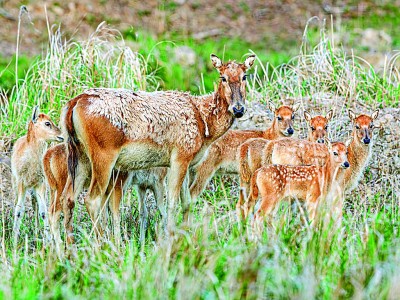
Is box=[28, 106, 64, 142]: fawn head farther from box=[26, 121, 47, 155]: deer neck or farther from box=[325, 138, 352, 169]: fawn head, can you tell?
box=[325, 138, 352, 169]: fawn head

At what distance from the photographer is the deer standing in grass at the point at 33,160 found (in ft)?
38.0

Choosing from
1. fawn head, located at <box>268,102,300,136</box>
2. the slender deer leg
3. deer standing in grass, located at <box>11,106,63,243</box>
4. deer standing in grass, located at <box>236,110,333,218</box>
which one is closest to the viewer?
deer standing in grass, located at <box>236,110,333,218</box>

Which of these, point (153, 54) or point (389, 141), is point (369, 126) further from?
point (153, 54)

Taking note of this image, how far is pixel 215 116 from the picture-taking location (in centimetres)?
1094

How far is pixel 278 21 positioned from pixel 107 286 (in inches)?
583

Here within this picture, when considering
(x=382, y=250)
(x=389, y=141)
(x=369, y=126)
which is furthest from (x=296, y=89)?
(x=382, y=250)

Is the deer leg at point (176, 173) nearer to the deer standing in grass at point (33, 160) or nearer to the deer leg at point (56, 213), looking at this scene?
the deer leg at point (56, 213)

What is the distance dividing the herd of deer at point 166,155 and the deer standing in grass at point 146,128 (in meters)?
0.01

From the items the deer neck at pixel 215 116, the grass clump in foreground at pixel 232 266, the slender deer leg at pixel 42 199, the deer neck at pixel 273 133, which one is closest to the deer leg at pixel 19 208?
the slender deer leg at pixel 42 199

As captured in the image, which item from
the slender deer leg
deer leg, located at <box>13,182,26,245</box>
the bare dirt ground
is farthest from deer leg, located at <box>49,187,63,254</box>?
the bare dirt ground

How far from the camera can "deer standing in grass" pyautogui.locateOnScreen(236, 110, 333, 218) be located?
11.0 meters

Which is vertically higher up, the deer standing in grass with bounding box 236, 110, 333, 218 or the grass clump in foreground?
the deer standing in grass with bounding box 236, 110, 333, 218

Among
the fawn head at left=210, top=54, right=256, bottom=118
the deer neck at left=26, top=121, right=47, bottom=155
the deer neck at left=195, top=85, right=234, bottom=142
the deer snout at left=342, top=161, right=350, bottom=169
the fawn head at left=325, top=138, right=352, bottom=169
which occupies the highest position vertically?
the fawn head at left=210, top=54, right=256, bottom=118

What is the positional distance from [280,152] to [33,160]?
120 inches
